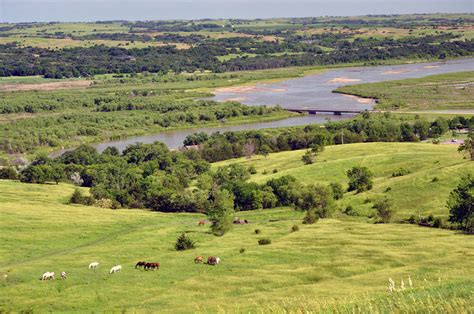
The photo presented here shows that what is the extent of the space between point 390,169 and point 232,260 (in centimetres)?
3702

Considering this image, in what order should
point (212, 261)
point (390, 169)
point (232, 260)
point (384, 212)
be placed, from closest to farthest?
point (212, 261) < point (232, 260) < point (384, 212) < point (390, 169)

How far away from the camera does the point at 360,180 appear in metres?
64.1

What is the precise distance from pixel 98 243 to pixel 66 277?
1133 cm

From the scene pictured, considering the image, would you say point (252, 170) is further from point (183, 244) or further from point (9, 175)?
point (183, 244)

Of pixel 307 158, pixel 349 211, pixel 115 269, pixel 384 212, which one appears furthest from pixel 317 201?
pixel 307 158

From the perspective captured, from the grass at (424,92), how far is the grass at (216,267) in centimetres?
8404

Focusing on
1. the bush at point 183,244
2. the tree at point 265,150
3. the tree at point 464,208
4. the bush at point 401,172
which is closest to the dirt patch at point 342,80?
the tree at point 265,150

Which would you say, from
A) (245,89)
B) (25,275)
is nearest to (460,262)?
(25,275)

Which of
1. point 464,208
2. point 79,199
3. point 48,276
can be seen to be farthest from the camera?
point 79,199

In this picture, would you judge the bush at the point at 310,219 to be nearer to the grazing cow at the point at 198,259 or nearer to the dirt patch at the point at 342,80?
the grazing cow at the point at 198,259

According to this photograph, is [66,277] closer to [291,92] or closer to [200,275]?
[200,275]

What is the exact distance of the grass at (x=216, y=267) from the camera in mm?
29812

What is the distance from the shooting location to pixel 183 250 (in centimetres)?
4406

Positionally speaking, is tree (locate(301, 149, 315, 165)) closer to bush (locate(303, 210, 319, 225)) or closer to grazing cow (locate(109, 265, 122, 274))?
bush (locate(303, 210, 319, 225))
